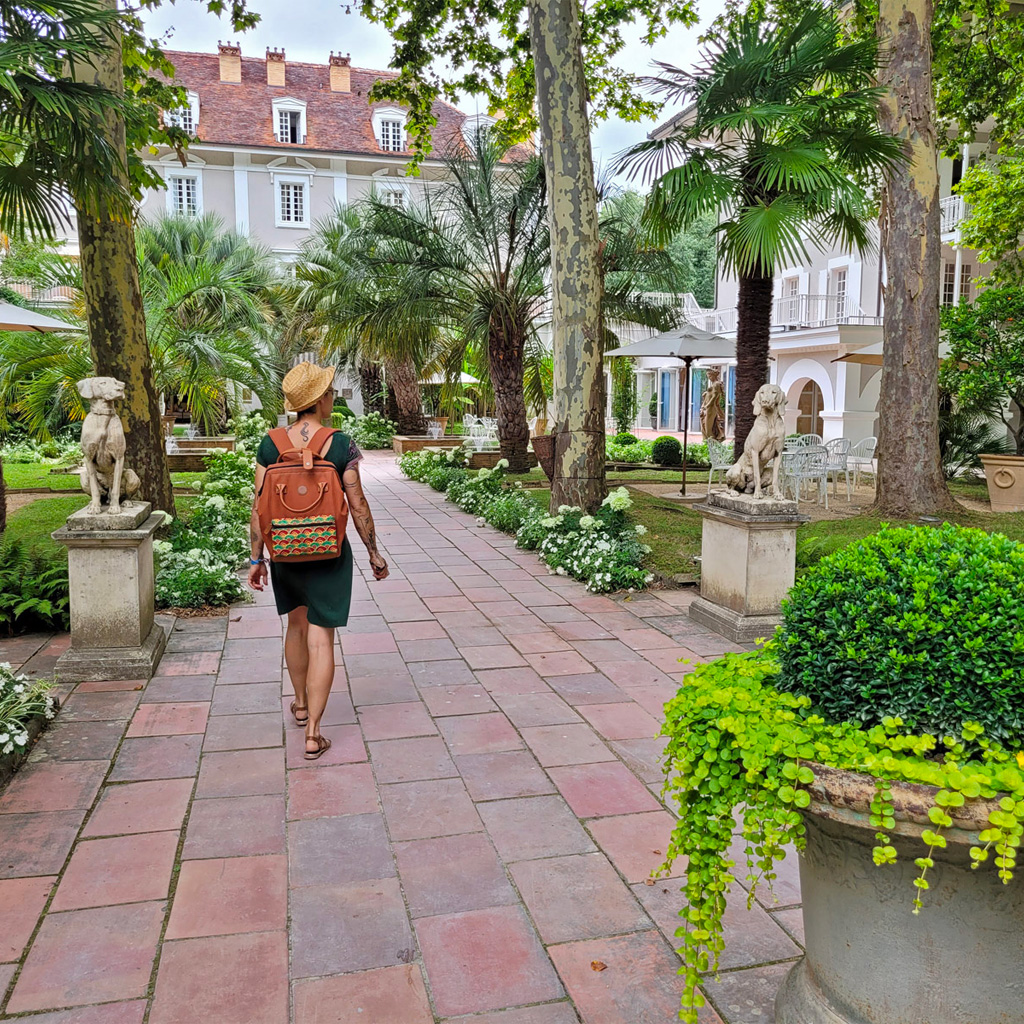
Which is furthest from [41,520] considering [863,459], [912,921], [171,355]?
[863,459]

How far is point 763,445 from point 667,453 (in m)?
11.8

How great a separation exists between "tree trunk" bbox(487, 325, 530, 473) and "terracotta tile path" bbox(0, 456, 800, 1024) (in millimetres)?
9308

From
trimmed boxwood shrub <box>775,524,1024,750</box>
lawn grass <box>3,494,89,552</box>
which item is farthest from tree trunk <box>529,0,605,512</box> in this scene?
trimmed boxwood shrub <box>775,524,1024,750</box>

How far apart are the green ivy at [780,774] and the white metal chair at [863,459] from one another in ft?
43.2

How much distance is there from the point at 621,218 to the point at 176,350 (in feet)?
22.3

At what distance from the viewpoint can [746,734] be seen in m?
1.98

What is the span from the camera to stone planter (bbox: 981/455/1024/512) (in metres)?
11.7

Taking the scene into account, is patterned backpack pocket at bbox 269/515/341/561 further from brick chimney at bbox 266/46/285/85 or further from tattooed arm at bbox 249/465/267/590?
brick chimney at bbox 266/46/285/85

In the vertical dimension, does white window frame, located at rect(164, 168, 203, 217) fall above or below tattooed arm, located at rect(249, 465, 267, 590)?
above

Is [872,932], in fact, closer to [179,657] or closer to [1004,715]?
[1004,715]

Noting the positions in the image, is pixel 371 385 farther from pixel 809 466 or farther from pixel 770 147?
pixel 770 147

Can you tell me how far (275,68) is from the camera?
112 ft

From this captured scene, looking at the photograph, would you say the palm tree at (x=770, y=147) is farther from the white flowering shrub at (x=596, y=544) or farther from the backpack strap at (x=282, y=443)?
the backpack strap at (x=282, y=443)

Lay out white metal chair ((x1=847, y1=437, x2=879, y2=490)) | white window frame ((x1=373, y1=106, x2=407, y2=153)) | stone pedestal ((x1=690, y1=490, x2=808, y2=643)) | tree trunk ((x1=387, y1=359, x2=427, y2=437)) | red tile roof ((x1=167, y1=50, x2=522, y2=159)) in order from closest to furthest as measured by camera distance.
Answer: stone pedestal ((x1=690, y1=490, x2=808, y2=643)) → white metal chair ((x1=847, y1=437, x2=879, y2=490)) → tree trunk ((x1=387, y1=359, x2=427, y2=437)) → red tile roof ((x1=167, y1=50, x2=522, y2=159)) → white window frame ((x1=373, y1=106, x2=407, y2=153))
